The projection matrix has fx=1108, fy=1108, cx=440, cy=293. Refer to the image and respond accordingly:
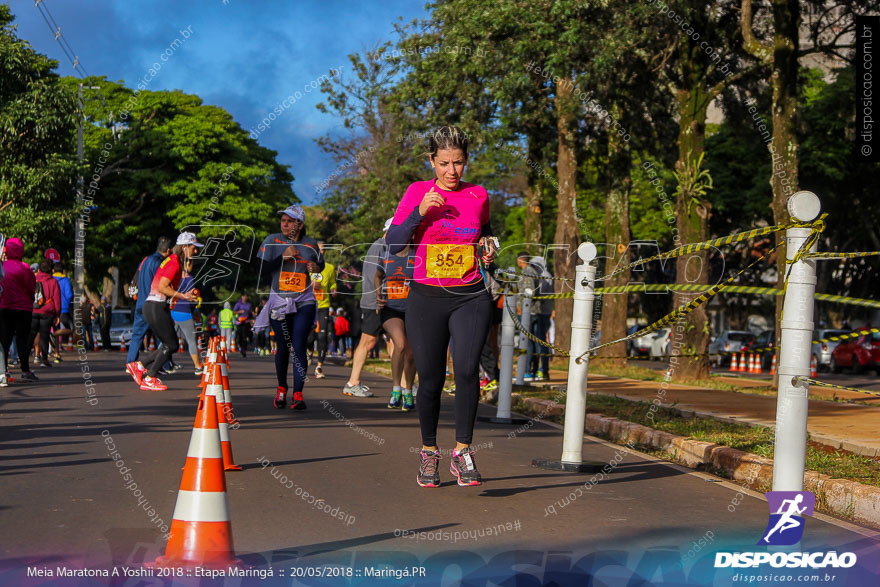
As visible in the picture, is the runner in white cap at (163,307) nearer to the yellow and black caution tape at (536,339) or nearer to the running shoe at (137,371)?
the running shoe at (137,371)

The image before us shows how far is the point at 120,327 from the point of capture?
39594 mm

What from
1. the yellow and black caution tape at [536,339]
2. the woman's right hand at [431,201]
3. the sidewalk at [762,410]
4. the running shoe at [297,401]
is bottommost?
the running shoe at [297,401]

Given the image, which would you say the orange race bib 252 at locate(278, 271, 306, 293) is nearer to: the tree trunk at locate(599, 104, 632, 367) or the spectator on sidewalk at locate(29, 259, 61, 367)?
the spectator on sidewalk at locate(29, 259, 61, 367)

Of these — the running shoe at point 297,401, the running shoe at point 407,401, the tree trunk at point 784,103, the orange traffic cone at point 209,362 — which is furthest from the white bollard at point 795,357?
the tree trunk at point 784,103

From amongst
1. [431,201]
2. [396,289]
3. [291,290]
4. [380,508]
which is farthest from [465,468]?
[291,290]

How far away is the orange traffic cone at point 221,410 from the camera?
5691 mm

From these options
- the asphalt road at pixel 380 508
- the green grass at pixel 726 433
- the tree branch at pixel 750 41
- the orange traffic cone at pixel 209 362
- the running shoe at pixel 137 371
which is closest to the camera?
the asphalt road at pixel 380 508

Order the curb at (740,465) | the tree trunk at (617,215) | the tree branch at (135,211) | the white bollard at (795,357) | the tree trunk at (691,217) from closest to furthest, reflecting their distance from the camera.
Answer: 1. the white bollard at (795,357)
2. the curb at (740,465)
3. the tree trunk at (691,217)
4. the tree trunk at (617,215)
5. the tree branch at (135,211)

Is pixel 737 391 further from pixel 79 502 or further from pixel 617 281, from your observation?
pixel 79 502

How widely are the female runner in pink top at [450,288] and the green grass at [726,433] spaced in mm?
2335

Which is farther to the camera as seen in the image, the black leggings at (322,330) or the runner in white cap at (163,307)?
the black leggings at (322,330)

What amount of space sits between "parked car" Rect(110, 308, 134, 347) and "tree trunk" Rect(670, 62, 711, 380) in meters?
22.8

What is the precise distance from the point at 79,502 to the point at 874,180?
36.9 m

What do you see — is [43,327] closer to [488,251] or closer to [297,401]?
[297,401]
